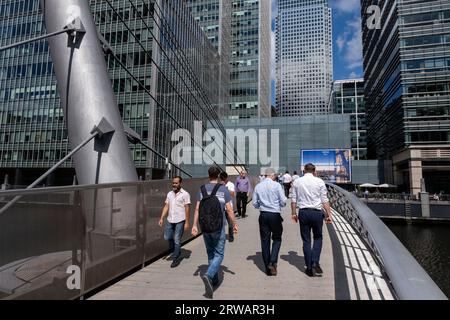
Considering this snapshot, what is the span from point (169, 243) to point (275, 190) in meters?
3.00

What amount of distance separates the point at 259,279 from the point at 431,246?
1124 inches

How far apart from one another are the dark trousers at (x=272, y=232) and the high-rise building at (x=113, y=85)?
137 ft

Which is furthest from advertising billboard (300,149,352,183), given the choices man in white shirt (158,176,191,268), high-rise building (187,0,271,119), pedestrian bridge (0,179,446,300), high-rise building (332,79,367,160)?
high-rise building (332,79,367,160)

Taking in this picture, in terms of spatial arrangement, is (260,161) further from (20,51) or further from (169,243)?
(169,243)

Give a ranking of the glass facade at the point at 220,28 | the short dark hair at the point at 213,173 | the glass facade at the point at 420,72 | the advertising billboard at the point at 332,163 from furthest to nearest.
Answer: the glass facade at the point at 220,28
the advertising billboard at the point at 332,163
the glass facade at the point at 420,72
the short dark hair at the point at 213,173

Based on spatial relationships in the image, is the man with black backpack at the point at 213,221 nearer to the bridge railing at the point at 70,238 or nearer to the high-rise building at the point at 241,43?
the bridge railing at the point at 70,238

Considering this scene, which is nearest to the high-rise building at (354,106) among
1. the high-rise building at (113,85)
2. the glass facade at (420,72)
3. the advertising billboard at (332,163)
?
the advertising billboard at (332,163)

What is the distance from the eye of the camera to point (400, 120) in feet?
175

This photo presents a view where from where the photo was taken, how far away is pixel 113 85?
48.9m

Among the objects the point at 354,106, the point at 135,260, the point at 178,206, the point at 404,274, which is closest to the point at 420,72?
the point at 178,206

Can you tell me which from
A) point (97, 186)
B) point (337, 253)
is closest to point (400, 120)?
point (337, 253)

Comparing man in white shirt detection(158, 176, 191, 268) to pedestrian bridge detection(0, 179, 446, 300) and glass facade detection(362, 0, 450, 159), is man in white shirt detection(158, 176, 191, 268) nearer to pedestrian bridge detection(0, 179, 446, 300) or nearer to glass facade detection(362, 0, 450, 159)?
pedestrian bridge detection(0, 179, 446, 300)

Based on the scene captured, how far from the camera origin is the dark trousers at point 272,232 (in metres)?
5.28

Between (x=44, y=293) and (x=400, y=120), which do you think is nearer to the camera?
(x=44, y=293)
